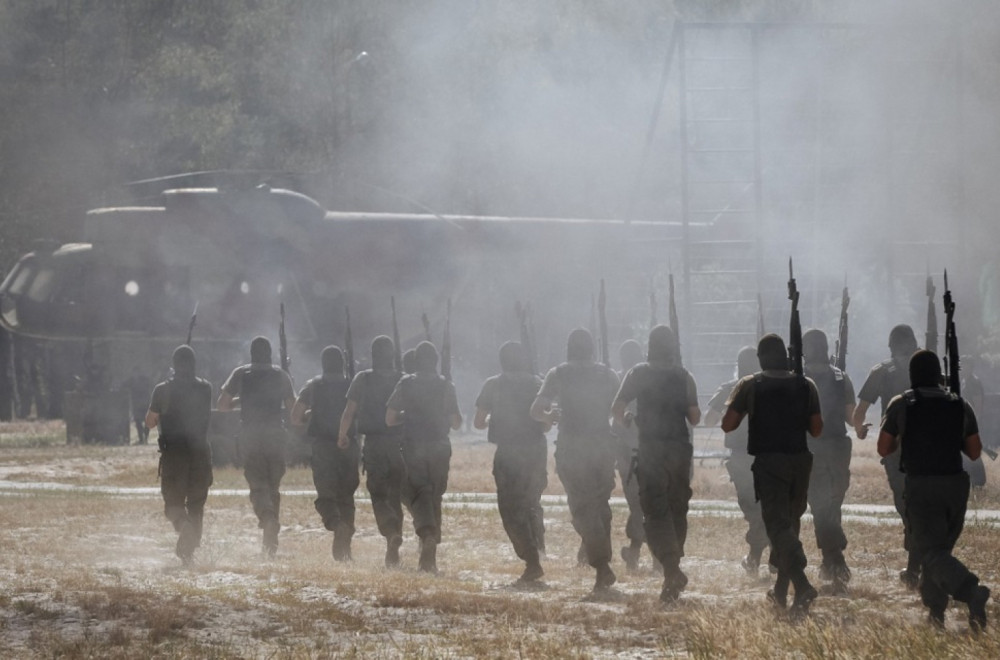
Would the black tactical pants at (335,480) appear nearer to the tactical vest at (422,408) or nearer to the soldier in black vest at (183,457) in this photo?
the soldier in black vest at (183,457)

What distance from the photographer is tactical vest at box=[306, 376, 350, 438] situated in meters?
15.8

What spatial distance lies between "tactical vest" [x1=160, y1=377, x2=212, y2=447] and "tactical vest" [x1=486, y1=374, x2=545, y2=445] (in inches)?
133

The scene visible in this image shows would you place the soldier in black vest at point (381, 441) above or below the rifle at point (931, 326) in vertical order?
below

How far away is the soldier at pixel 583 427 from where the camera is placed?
42.5 ft

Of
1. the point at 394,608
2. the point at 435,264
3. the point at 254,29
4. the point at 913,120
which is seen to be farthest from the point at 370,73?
the point at 394,608

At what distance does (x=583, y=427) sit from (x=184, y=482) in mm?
Result: 4585

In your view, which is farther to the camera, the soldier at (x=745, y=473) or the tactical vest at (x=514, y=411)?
the soldier at (x=745, y=473)

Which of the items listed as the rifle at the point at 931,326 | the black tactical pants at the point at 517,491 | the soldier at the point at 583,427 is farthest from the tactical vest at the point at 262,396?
the rifle at the point at 931,326

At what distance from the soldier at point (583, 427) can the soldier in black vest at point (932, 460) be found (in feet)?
9.88

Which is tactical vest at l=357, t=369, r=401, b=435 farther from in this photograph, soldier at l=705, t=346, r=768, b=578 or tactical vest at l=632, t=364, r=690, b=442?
tactical vest at l=632, t=364, r=690, b=442

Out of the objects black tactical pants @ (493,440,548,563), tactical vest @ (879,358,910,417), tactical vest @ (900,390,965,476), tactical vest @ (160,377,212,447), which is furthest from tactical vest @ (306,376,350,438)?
tactical vest @ (900,390,965,476)

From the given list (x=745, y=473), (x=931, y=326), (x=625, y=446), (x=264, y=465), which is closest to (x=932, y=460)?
(x=745, y=473)

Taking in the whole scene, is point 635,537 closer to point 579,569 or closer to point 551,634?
point 579,569

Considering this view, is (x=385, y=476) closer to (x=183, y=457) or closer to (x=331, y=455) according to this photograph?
(x=331, y=455)
